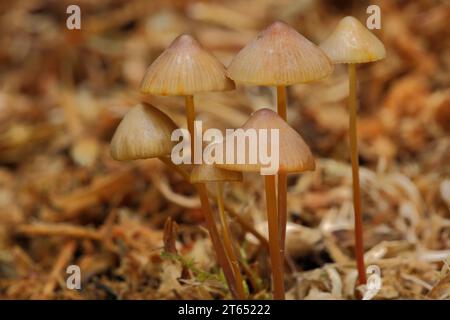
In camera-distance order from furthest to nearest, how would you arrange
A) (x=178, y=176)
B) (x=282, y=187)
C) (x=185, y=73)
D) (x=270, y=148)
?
(x=178, y=176) → (x=282, y=187) → (x=185, y=73) → (x=270, y=148)

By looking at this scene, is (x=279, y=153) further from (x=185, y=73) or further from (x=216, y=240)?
(x=216, y=240)

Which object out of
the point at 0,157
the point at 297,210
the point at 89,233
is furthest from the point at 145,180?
the point at 0,157

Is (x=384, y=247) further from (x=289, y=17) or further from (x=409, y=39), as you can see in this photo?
(x=289, y=17)

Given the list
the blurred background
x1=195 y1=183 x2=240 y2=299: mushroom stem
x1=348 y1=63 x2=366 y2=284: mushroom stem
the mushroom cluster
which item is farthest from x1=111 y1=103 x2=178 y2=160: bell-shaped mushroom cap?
x1=348 y1=63 x2=366 y2=284: mushroom stem

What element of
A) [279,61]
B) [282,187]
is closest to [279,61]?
[279,61]

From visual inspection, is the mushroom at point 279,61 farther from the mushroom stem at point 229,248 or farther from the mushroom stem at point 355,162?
the mushroom stem at point 229,248

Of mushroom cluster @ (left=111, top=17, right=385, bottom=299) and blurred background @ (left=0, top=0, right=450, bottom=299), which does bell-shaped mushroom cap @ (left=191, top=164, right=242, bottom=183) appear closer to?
mushroom cluster @ (left=111, top=17, right=385, bottom=299)
